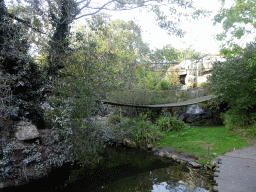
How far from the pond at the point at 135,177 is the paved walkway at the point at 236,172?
381mm

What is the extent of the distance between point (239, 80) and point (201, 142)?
7.83ft

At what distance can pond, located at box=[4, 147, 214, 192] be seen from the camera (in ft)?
11.5

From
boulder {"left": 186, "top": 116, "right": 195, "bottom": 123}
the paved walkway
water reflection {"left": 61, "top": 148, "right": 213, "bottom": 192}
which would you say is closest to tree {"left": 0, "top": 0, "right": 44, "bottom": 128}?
water reflection {"left": 61, "top": 148, "right": 213, "bottom": 192}

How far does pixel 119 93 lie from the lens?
260 inches

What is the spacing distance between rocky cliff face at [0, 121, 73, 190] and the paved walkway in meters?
3.05

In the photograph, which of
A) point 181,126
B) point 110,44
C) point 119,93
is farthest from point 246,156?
point 110,44

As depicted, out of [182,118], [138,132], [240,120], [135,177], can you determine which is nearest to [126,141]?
[138,132]

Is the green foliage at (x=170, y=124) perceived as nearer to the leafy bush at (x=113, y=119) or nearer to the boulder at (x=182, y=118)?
the boulder at (x=182, y=118)

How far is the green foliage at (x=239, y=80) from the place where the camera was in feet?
19.2

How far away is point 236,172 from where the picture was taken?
10.6 feet

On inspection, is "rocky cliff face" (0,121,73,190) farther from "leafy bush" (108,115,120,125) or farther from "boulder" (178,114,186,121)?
"boulder" (178,114,186,121)

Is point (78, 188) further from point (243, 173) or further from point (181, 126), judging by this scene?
point (181, 126)

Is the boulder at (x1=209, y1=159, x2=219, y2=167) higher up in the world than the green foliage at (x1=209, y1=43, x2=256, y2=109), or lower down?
lower down

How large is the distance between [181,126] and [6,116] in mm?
6071
